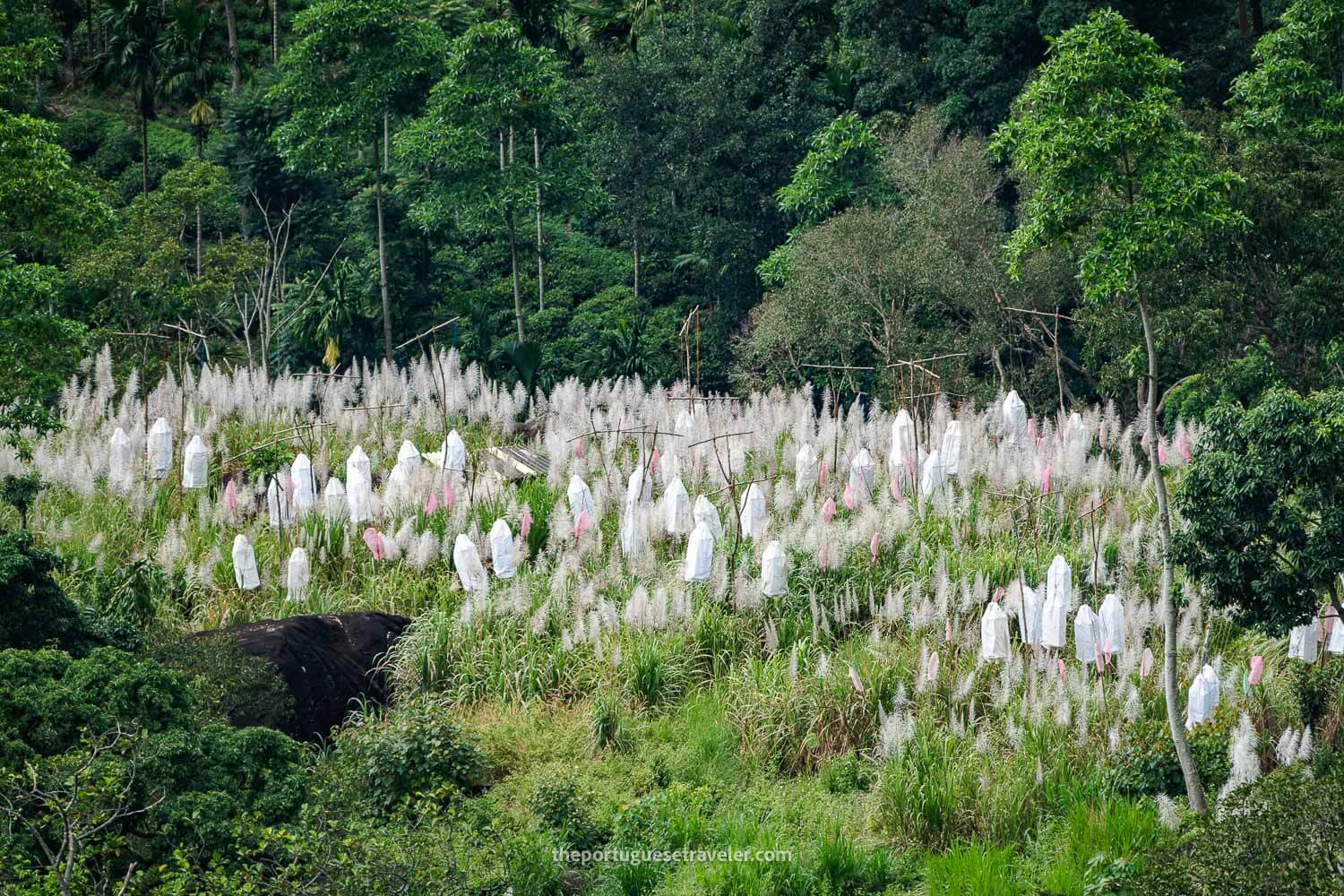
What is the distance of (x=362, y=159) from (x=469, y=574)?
21930mm

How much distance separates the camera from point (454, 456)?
13125mm

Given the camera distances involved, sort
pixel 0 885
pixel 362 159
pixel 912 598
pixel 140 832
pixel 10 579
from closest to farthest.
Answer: pixel 0 885 < pixel 140 832 < pixel 10 579 < pixel 912 598 < pixel 362 159

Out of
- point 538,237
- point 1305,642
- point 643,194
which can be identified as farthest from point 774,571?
point 538,237

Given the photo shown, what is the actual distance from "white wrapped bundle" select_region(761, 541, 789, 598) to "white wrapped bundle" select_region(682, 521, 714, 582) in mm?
412

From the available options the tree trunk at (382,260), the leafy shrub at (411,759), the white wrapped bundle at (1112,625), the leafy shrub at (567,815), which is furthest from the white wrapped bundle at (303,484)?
the tree trunk at (382,260)

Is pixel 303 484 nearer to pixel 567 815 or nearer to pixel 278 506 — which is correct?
pixel 278 506

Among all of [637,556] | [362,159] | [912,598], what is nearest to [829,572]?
[912,598]

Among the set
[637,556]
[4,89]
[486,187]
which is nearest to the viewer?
[637,556]

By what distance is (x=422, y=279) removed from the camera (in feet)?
87.2

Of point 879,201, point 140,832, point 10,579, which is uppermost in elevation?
point 879,201

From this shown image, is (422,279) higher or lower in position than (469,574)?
higher

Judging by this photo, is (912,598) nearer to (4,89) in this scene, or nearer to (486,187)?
(4,89)

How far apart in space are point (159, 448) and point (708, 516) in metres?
5.27

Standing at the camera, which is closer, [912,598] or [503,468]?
[912,598]
